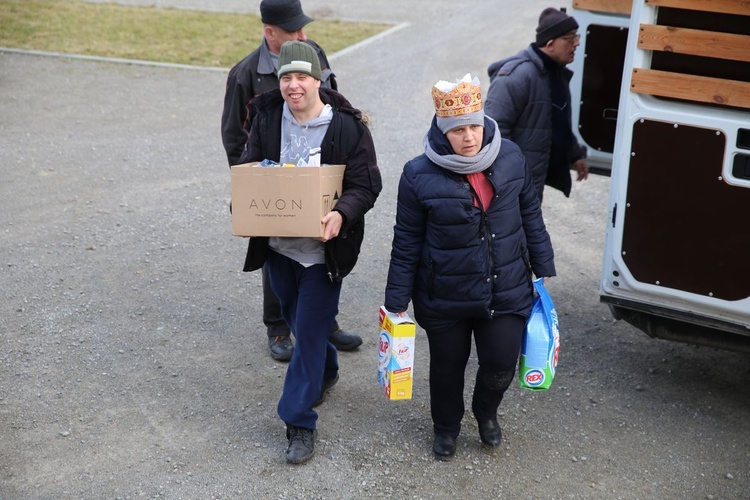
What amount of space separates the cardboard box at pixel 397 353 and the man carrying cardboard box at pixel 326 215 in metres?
0.34

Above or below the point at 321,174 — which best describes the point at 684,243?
below

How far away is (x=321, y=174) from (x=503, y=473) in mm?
1635

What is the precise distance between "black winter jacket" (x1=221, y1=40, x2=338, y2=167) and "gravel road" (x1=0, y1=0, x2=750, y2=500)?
1268 mm

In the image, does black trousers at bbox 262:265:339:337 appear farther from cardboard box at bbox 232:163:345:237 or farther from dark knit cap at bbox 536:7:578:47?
dark knit cap at bbox 536:7:578:47

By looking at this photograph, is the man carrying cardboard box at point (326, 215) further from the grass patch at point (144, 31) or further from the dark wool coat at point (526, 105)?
the grass patch at point (144, 31)

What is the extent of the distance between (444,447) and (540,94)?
2.11 meters

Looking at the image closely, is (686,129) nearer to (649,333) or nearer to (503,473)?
(649,333)

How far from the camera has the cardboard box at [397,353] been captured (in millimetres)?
4070

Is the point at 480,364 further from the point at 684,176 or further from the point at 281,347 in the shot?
the point at 281,347

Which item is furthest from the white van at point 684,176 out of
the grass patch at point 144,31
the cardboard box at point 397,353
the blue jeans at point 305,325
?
the grass patch at point 144,31

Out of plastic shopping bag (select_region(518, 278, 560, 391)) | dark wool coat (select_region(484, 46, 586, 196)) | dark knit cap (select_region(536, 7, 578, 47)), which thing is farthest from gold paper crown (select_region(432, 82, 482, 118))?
dark knit cap (select_region(536, 7, 578, 47))

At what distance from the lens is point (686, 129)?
168 inches

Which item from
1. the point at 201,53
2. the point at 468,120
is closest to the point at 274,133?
the point at 468,120

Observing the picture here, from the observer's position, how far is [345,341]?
5477 mm
